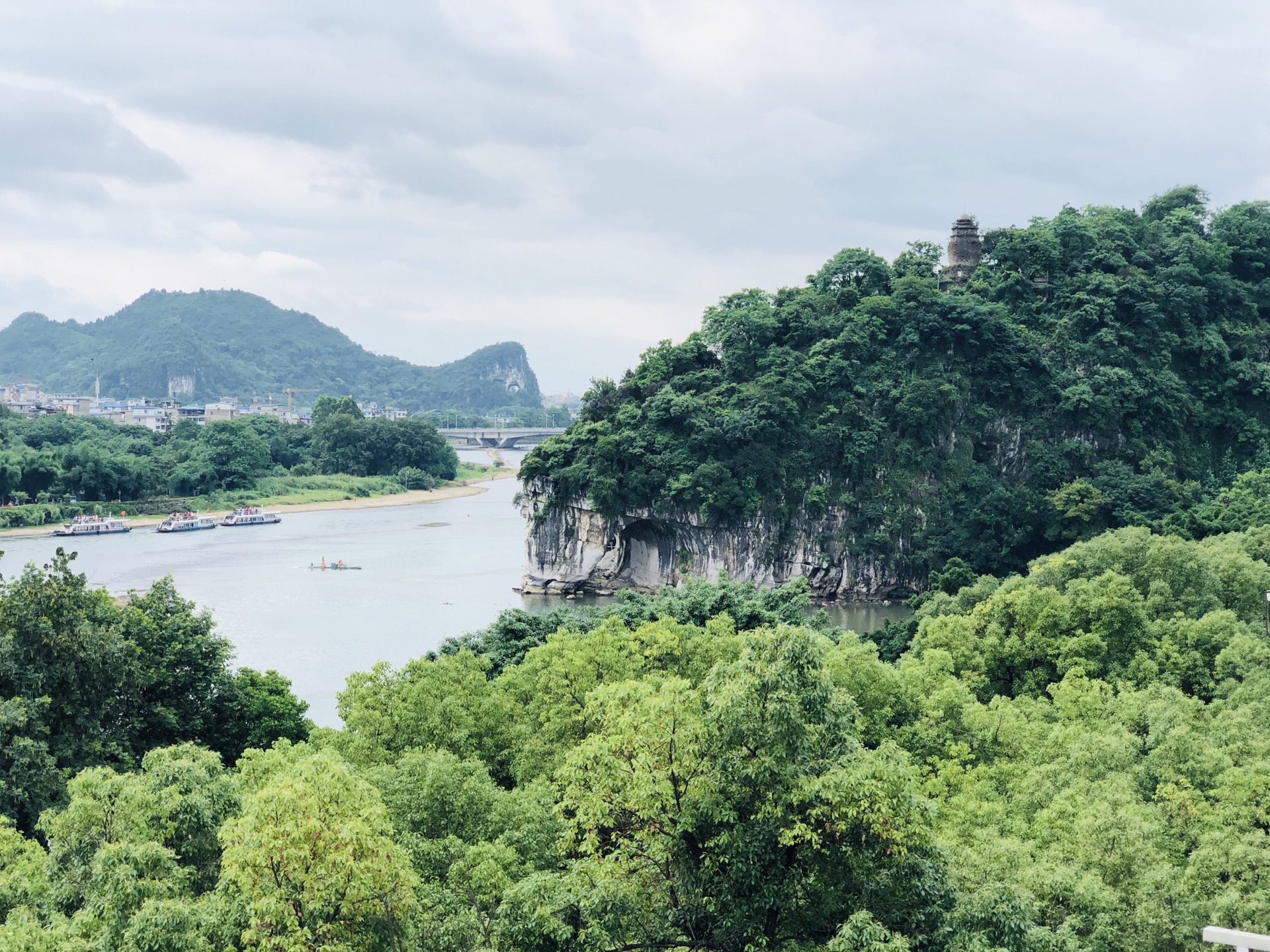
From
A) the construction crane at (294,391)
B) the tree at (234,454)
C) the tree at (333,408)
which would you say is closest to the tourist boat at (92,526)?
the tree at (234,454)

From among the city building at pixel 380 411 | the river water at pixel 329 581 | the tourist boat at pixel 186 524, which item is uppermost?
the city building at pixel 380 411

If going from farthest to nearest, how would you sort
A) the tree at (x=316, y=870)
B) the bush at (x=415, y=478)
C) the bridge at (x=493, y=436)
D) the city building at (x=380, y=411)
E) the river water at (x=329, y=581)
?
the city building at (x=380, y=411) → the bridge at (x=493, y=436) → the bush at (x=415, y=478) → the river water at (x=329, y=581) → the tree at (x=316, y=870)

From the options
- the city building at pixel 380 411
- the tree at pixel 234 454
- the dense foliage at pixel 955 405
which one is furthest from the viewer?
the city building at pixel 380 411

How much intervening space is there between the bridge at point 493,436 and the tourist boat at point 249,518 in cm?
3879

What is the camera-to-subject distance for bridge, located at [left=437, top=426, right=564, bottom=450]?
342ft

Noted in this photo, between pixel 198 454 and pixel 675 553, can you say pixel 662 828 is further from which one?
pixel 198 454

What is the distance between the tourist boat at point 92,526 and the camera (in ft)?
181

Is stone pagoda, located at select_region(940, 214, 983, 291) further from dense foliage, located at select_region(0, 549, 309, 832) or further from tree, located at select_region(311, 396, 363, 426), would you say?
tree, located at select_region(311, 396, 363, 426)

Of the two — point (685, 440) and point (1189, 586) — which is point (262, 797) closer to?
point (1189, 586)

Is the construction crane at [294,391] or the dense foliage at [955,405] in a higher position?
the construction crane at [294,391]

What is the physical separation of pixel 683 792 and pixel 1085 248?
45.2 metres

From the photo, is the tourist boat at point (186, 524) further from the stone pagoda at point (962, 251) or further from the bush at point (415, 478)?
the stone pagoda at point (962, 251)

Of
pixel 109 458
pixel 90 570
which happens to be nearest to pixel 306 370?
pixel 109 458

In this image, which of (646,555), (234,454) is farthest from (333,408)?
(646,555)
